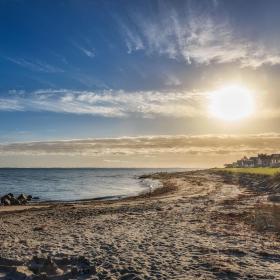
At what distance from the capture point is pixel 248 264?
1180cm

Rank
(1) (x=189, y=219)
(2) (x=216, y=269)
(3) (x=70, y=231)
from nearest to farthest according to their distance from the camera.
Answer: (2) (x=216, y=269) → (3) (x=70, y=231) → (1) (x=189, y=219)

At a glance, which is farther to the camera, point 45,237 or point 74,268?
point 45,237

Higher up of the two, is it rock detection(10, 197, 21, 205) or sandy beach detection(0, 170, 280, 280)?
sandy beach detection(0, 170, 280, 280)

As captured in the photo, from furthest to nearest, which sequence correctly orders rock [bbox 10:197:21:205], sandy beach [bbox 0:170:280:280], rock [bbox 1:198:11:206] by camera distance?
1. rock [bbox 10:197:21:205]
2. rock [bbox 1:198:11:206]
3. sandy beach [bbox 0:170:280:280]

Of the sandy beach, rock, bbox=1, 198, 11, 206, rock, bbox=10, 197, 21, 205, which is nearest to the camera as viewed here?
the sandy beach

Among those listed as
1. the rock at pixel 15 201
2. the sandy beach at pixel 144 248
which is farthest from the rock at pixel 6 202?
the sandy beach at pixel 144 248

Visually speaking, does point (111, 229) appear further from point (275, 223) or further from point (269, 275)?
point (269, 275)

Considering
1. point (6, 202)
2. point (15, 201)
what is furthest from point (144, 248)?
point (15, 201)

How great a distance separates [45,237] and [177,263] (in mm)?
7382

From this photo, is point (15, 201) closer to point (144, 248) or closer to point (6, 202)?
point (6, 202)

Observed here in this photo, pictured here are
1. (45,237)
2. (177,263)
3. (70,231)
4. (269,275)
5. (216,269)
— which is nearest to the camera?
(269,275)

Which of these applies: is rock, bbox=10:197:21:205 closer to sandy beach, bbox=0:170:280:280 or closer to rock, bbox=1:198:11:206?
rock, bbox=1:198:11:206

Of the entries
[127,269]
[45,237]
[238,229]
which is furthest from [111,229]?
[127,269]

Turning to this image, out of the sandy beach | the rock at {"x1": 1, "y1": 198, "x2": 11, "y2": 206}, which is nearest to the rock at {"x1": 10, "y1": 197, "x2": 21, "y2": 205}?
the rock at {"x1": 1, "y1": 198, "x2": 11, "y2": 206}
